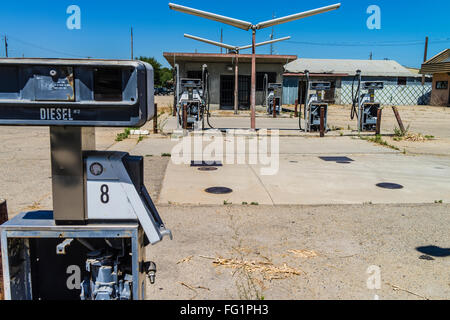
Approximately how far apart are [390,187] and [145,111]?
554cm

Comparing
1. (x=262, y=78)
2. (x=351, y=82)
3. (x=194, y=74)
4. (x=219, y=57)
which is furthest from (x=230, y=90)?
(x=351, y=82)

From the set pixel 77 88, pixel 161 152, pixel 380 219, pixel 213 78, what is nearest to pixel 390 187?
pixel 380 219

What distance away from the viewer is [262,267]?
3.59 m

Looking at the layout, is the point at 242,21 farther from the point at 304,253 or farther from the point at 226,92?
the point at 226,92

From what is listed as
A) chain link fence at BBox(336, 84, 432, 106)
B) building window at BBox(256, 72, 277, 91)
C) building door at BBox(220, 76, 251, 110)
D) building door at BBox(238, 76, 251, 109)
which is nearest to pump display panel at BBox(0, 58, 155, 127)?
building door at BBox(220, 76, 251, 110)

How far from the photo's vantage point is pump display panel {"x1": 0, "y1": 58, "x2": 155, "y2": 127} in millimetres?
1741

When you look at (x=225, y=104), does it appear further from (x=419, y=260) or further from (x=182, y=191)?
(x=419, y=260)

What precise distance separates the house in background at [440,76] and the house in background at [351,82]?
1.35 m

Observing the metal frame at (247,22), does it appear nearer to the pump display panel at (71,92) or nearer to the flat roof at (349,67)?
the pump display panel at (71,92)

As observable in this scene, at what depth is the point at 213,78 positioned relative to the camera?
2573 centimetres

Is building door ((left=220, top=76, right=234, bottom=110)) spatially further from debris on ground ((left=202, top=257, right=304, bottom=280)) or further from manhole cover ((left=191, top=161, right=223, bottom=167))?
debris on ground ((left=202, top=257, right=304, bottom=280))

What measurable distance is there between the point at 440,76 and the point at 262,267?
3815 centimetres

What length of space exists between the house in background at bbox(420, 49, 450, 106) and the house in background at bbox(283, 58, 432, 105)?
1354 mm
